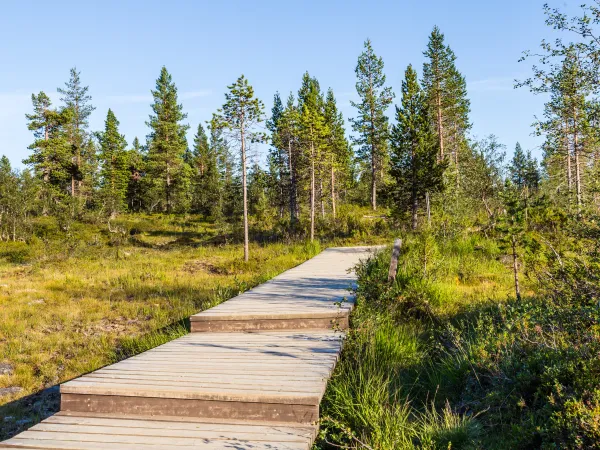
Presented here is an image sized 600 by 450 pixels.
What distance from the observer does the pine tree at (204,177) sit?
40.6 meters

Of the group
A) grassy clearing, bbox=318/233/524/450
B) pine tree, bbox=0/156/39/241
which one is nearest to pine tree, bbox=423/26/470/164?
grassy clearing, bbox=318/233/524/450

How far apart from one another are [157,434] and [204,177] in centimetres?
4562

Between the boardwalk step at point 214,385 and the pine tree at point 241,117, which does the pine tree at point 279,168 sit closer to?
the pine tree at point 241,117

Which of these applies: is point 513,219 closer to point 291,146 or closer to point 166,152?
point 291,146

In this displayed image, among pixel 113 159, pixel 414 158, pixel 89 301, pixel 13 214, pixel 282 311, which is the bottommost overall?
pixel 89 301

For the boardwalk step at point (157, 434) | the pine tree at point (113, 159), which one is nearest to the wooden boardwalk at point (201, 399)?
the boardwalk step at point (157, 434)

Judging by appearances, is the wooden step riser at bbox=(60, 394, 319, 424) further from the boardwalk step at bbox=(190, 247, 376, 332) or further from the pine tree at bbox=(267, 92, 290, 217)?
the pine tree at bbox=(267, 92, 290, 217)

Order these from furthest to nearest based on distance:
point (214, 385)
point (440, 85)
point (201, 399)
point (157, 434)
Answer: point (440, 85) < point (214, 385) < point (201, 399) < point (157, 434)

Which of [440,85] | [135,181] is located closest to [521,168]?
[440,85]

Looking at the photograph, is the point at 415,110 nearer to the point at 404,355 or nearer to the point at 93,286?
the point at 93,286

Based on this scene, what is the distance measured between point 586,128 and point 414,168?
70.1 feet

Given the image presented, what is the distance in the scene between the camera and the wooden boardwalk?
9.05ft

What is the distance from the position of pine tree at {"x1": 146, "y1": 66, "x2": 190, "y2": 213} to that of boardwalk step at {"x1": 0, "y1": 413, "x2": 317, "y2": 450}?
142 feet

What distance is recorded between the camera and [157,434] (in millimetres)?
2842
